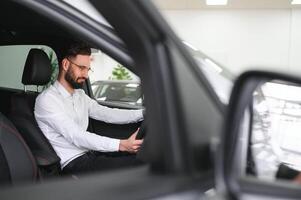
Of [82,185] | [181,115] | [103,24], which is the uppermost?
[103,24]

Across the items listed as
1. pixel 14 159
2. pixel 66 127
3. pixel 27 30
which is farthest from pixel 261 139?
pixel 27 30

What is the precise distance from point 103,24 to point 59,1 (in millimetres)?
162

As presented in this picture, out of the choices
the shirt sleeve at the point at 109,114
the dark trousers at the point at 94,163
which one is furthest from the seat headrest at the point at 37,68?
the dark trousers at the point at 94,163

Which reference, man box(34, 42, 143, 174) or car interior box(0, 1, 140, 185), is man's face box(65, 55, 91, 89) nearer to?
man box(34, 42, 143, 174)

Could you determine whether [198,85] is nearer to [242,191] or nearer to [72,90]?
[242,191]

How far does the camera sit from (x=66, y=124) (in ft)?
8.32

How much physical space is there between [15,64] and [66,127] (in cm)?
90

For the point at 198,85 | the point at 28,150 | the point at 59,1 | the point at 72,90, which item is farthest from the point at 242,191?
the point at 72,90

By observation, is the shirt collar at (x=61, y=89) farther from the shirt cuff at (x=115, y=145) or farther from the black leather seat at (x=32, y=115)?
the shirt cuff at (x=115, y=145)

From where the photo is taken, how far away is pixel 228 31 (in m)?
12.4

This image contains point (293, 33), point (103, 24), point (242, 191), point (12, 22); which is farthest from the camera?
point (293, 33)

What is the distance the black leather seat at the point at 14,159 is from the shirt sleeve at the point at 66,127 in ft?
1.04

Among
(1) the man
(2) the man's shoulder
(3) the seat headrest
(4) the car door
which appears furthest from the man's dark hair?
(4) the car door

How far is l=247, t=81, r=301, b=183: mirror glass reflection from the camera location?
3.43ft
